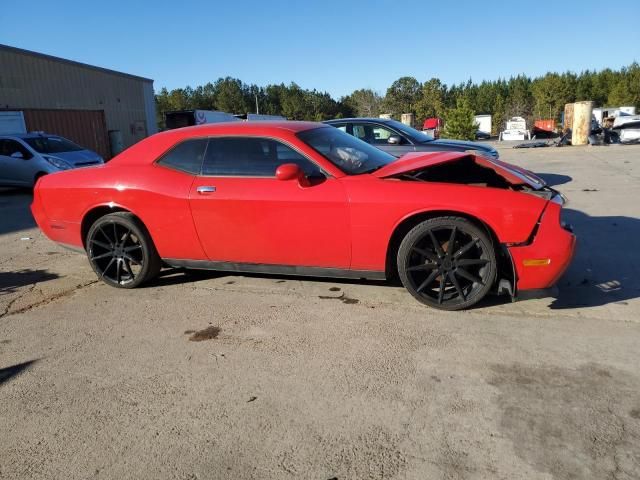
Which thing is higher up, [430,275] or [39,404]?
[430,275]

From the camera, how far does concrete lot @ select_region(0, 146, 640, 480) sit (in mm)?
2215

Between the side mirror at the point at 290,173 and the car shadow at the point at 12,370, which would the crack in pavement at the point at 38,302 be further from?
the side mirror at the point at 290,173

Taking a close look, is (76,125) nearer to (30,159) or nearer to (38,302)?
(30,159)

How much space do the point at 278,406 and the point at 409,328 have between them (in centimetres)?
124

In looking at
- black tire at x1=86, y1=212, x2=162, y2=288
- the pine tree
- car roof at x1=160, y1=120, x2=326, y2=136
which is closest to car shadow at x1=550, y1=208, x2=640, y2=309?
car roof at x1=160, y1=120, x2=326, y2=136

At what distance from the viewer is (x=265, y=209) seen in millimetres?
3949

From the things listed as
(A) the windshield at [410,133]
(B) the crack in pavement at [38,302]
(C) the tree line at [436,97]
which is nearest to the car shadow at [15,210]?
(B) the crack in pavement at [38,302]

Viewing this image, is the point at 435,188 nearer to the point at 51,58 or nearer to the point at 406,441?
the point at 406,441

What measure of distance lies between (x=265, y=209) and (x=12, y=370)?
2.07 meters

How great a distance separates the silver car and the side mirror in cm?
1002

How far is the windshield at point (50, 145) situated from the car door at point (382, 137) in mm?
8244

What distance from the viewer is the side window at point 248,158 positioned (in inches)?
158

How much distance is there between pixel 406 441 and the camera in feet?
7.53

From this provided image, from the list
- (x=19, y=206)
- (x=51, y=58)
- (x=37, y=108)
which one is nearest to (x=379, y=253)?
(x=19, y=206)
